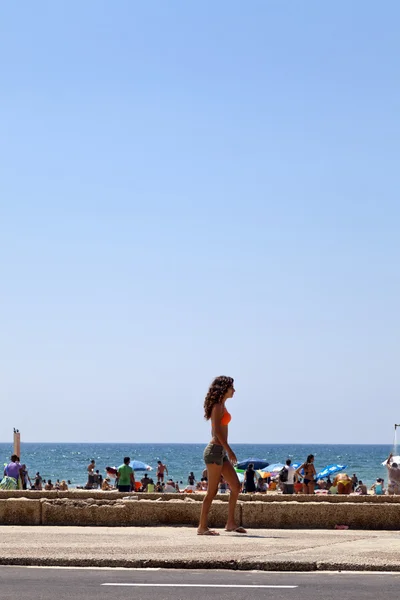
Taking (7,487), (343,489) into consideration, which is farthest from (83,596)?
(343,489)

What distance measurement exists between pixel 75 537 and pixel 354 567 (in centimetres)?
289

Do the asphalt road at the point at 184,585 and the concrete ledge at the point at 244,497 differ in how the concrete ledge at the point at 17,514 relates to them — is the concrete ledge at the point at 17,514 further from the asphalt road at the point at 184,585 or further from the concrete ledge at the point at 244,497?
the asphalt road at the point at 184,585

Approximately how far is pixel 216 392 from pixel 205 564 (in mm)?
2477

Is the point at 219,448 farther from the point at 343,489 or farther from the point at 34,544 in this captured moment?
the point at 343,489

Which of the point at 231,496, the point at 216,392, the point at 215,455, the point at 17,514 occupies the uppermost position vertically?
the point at 216,392

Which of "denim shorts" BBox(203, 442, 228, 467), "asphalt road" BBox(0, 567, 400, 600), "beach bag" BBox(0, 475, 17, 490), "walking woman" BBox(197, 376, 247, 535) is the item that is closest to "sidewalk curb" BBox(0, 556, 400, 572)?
"asphalt road" BBox(0, 567, 400, 600)

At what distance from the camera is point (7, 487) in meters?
18.5

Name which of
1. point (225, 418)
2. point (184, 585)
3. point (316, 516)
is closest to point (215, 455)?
point (225, 418)

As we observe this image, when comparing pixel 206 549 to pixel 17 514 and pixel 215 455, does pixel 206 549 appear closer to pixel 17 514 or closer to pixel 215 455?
pixel 215 455

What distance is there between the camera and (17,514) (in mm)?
10844

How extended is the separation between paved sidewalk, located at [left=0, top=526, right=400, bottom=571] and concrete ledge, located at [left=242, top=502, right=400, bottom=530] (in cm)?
29

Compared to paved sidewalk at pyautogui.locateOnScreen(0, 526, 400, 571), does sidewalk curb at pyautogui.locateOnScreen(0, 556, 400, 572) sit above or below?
below

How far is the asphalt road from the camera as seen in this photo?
6.37 meters

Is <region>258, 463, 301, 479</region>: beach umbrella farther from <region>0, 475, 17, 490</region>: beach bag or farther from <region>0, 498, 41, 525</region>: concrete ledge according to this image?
<region>0, 498, 41, 525</region>: concrete ledge
